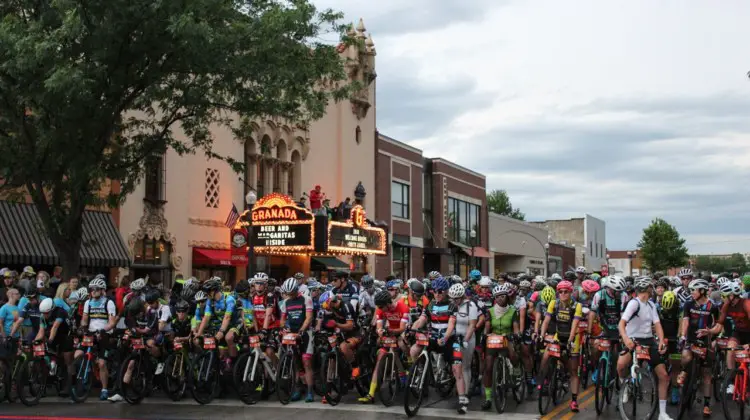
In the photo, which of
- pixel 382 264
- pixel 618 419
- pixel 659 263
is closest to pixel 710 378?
pixel 618 419

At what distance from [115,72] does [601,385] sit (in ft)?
37.5

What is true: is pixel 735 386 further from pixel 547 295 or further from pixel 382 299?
pixel 382 299

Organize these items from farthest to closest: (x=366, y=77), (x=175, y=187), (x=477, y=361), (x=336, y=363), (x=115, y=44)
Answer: (x=366, y=77) < (x=175, y=187) < (x=115, y=44) < (x=477, y=361) < (x=336, y=363)

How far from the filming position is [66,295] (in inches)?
706

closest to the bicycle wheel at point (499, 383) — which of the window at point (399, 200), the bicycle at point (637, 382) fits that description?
the bicycle at point (637, 382)

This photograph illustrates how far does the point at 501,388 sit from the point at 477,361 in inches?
78.4

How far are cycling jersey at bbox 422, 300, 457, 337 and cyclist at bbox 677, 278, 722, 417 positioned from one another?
11.3ft

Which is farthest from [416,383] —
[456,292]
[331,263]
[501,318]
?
[331,263]

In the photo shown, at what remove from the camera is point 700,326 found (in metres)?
13.5

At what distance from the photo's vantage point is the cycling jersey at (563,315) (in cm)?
1384

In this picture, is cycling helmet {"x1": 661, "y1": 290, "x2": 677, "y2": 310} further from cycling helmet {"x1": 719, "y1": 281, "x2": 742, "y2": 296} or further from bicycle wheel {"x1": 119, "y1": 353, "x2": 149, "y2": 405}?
bicycle wheel {"x1": 119, "y1": 353, "x2": 149, "y2": 405}

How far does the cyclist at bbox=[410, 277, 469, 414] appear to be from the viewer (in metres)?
13.4

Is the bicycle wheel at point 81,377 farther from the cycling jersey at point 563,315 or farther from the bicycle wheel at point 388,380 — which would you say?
the cycling jersey at point 563,315

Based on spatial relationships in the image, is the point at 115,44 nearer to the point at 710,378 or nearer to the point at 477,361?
the point at 477,361
